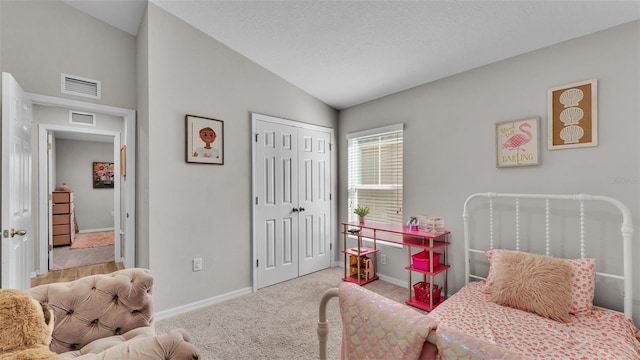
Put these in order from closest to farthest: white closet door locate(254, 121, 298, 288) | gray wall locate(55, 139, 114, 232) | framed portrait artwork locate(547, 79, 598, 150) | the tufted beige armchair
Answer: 1. the tufted beige armchair
2. framed portrait artwork locate(547, 79, 598, 150)
3. white closet door locate(254, 121, 298, 288)
4. gray wall locate(55, 139, 114, 232)

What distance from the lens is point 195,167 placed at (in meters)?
2.82

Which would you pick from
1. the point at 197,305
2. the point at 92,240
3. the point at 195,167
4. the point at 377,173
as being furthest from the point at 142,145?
the point at 92,240

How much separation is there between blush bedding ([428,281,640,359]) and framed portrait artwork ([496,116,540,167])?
1.18 meters

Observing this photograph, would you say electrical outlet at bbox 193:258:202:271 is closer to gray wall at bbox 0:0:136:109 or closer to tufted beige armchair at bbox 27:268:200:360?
tufted beige armchair at bbox 27:268:200:360

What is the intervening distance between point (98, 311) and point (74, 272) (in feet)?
10.7

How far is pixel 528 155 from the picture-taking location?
238cm

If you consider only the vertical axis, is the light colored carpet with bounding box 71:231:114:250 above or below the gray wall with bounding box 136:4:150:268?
below

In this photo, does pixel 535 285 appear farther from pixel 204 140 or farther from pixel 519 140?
pixel 204 140

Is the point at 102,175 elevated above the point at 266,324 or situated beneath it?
elevated above

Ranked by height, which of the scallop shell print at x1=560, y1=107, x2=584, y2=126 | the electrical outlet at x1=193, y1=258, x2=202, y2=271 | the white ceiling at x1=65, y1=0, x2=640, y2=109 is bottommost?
the electrical outlet at x1=193, y1=258, x2=202, y2=271

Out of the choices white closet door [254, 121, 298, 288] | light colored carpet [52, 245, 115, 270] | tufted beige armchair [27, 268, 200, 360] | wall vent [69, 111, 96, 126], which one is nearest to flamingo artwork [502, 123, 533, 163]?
white closet door [254, 121, 298, 288]

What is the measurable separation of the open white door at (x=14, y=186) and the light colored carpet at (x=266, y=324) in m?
1.13

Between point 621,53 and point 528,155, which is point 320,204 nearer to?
point 528,155

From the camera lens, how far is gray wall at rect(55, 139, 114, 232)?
6.48 metres
